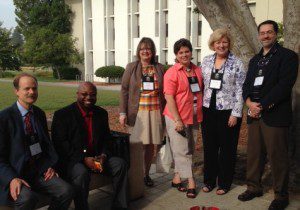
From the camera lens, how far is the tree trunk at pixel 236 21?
4.82m

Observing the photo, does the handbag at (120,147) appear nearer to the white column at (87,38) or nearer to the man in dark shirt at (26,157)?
the man in dark shirt at (26,157)

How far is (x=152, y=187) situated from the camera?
477 cm

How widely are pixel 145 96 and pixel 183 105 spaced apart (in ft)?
1.92

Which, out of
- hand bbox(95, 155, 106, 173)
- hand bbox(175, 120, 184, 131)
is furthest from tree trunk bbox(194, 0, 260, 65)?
hand bbox(95, 155, 106, 173)

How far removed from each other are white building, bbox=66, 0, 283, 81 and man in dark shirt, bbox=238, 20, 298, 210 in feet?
59.3

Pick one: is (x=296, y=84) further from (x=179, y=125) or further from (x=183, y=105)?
(x=179, y=125)

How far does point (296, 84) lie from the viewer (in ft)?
14.7

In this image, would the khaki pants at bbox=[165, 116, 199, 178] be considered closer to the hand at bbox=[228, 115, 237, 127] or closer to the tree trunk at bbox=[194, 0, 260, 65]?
the hand at bbox=[228, 115, 237, 127]

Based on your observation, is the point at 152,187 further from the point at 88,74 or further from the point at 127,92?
the point at 88,74

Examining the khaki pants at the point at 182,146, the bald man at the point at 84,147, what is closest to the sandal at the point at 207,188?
the khaki pants at the point at 182,146

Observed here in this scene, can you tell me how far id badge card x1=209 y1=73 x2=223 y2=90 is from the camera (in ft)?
13.5

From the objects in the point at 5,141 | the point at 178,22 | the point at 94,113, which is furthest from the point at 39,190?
the point at 178,22

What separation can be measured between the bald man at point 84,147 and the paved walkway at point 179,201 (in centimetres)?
48

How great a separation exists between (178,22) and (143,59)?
21.1 m
